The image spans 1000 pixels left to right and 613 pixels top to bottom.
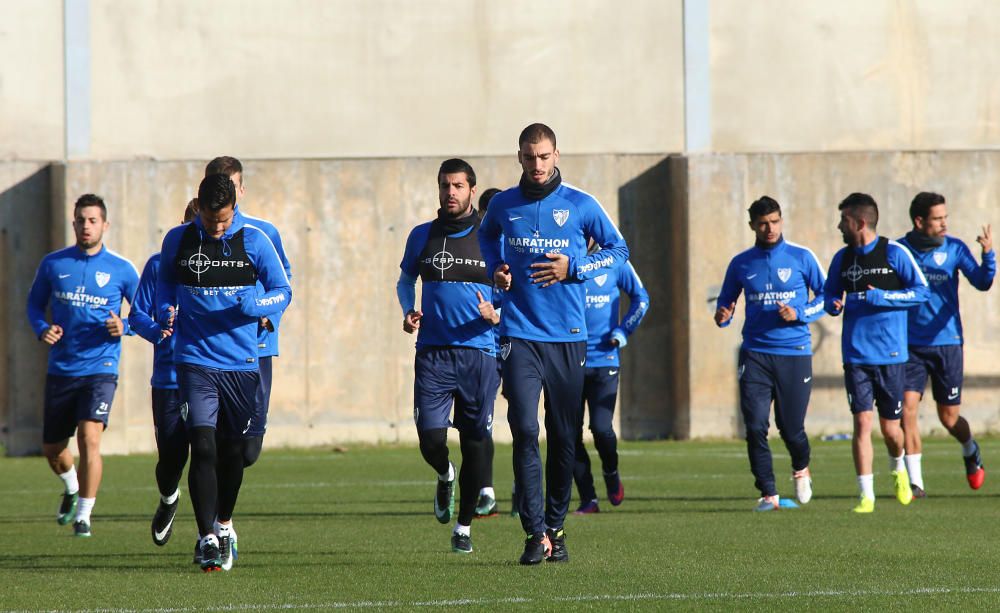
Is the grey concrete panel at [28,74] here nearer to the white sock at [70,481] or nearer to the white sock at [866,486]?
the white sock at [70,481]

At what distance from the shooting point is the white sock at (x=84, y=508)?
36.4ft

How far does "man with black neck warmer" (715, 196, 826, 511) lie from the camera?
12.5m

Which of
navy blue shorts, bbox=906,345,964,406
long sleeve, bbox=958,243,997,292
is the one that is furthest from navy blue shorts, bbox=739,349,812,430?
long sleeve, bbox=958,243,997,292

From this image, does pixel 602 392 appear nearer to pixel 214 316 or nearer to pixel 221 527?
pixel 221 527

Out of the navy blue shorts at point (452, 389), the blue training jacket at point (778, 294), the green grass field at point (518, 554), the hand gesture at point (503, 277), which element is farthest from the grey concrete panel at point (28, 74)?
the hand gesture at point (503, 277)

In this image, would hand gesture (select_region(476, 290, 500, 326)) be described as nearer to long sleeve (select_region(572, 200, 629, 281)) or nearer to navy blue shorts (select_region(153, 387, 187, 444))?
long sleeve (select_region(572, 200, 629, 281))

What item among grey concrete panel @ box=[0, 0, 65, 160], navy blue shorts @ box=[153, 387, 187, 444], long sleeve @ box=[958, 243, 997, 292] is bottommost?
navy blue shorts @ box=[153, 387, 187, 444]

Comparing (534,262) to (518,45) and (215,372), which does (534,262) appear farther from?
(518,45)

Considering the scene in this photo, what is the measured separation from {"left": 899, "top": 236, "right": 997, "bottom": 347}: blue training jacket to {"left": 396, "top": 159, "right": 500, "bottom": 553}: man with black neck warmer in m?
4.90

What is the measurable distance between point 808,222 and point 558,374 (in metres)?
13.5

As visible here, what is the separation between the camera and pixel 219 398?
8.69 meters

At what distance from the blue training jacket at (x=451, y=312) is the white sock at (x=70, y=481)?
10.9 feet

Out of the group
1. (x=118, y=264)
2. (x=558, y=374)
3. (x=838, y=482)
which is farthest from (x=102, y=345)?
(x=838, y=482)

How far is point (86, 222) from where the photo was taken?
37.9 feet
